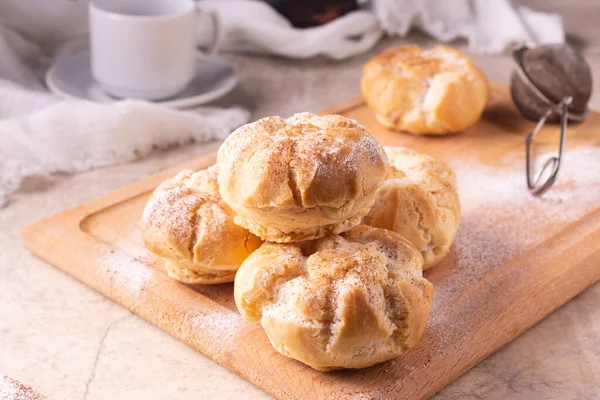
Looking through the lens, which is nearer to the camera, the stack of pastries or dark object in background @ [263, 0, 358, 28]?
the stack of pastries

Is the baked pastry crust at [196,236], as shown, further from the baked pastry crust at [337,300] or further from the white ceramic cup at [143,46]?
the white ceramic cup at [143,46]

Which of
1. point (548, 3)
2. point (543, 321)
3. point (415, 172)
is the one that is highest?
point (415, 172)

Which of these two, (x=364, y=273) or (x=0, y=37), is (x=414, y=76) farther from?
(x=0, y=37)

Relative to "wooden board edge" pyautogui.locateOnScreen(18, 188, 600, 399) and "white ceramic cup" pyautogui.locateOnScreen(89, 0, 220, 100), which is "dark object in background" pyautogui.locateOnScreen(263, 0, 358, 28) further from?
"wooden board edge" pyautogui.locateOnScreen(18, 188, 600, 399)

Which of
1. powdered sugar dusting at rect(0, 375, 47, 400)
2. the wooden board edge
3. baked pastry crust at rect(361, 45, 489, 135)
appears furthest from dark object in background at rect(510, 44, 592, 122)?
powdered sugar dusting at rect(0, 375, 47, 400)

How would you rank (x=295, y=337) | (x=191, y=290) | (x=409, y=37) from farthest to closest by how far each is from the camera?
(x=409, y=37)
(x=191, y=290)
(x=295, y=337)

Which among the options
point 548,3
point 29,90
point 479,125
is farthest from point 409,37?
point 29,90

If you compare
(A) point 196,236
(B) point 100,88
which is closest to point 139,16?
(B) point 100,88
